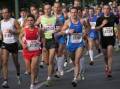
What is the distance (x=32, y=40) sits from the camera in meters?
13.0

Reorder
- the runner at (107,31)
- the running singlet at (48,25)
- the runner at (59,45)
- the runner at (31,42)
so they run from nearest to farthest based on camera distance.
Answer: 1. the runner at (31,42)
2. the running singlet at (48,25)
3. the runner at (107,31)
4. the runner at (59,45)

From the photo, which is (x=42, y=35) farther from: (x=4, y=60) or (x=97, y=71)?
(x=97, y=71)

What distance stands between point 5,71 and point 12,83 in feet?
2.14

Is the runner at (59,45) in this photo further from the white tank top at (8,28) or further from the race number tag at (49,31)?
the white tank top at (8,28)

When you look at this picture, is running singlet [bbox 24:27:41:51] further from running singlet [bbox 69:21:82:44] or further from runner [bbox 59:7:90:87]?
running singlet [bbox 69:21:82:44]

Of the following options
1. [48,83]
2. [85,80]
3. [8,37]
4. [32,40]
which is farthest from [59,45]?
[32,40]

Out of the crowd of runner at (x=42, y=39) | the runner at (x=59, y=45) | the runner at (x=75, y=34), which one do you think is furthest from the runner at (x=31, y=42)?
the runner at (x=59, y=45)

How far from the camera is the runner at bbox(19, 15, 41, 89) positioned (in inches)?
502

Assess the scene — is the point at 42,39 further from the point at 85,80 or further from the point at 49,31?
the point at 85,80

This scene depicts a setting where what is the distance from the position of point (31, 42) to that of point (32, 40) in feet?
0.21

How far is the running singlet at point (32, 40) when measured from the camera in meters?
12.9

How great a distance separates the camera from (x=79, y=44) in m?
13.9

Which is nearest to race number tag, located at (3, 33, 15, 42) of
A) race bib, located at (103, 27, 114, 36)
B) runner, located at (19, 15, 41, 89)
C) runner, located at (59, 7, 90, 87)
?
runner, located at (19, 15, 41, 89)

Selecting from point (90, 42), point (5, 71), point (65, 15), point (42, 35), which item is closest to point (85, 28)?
point (42, 35)
